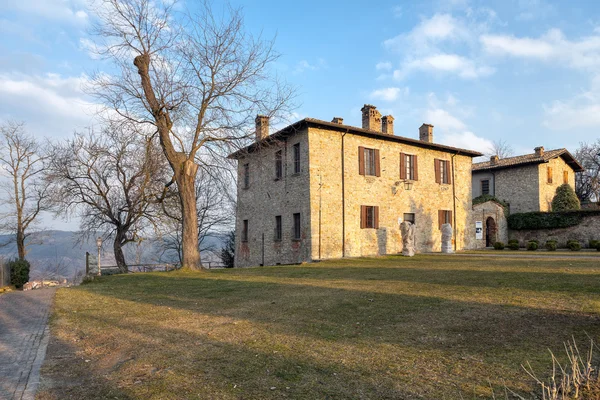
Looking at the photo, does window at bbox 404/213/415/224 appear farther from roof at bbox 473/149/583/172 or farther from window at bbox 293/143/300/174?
roof at bbox 473/149/583/172

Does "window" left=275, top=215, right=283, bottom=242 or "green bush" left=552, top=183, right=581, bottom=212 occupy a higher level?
"green bush" left=552, top=183, right=581, bottom=212

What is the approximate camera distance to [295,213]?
1986cm

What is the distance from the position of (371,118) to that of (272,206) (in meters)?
7.68

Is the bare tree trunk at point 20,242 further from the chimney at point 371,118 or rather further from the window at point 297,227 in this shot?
the chimney at point 371,118

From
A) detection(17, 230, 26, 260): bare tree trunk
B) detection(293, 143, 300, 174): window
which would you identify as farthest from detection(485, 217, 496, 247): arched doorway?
detection(17, 230, 26, 260): bare tree trunk

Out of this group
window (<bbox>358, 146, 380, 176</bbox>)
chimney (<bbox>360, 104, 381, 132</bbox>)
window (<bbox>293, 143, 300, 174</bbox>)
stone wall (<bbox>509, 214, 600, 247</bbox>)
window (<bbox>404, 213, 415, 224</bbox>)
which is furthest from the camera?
stone wall (<bbox>509, 214, 600, 247</bbox>)

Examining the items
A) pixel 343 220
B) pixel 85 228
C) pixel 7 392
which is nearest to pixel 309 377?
pixel 7 392

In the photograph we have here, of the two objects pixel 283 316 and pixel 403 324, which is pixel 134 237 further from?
pixel 403 324

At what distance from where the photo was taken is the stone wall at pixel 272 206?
1923cm

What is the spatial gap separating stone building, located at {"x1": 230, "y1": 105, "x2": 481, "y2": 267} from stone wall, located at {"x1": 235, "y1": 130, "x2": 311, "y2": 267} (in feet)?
0.17

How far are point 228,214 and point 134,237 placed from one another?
11.3 m

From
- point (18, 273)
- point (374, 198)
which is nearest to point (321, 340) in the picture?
point (374, 198)

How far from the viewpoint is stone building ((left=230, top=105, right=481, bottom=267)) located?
62.5 feet

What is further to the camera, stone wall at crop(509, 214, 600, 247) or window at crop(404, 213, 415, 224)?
stone wall at crop(509, 214, 600, 247)
